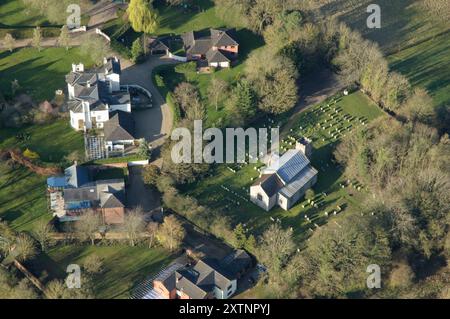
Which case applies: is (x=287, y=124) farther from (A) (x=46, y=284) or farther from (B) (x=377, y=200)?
(A) (x=46, y=284)

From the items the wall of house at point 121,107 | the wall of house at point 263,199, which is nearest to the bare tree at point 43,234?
the wall of house at point 121,107

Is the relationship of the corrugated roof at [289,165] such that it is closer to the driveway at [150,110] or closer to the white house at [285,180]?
the white house at [285,180]

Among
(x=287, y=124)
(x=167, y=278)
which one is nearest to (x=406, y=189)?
(x=287, y=124)

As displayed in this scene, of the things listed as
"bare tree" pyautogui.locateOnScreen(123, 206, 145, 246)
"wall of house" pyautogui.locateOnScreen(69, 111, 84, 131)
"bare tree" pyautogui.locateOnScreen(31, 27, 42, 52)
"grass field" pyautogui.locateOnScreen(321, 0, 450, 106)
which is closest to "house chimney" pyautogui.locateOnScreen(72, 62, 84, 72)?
"wall of house" pyautogui.locateOnScreen(69, 111, 84, 131)

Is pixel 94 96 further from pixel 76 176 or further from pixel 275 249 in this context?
pixel 275 249

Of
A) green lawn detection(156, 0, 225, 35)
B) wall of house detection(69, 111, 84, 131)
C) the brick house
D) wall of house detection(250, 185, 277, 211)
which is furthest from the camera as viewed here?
green lawn detection(156, 0, 225, 35)

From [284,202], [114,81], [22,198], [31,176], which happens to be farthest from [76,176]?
[284,202]

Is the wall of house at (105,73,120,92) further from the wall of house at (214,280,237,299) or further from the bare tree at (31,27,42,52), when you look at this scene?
the wall of house at (214,280,237,299)
